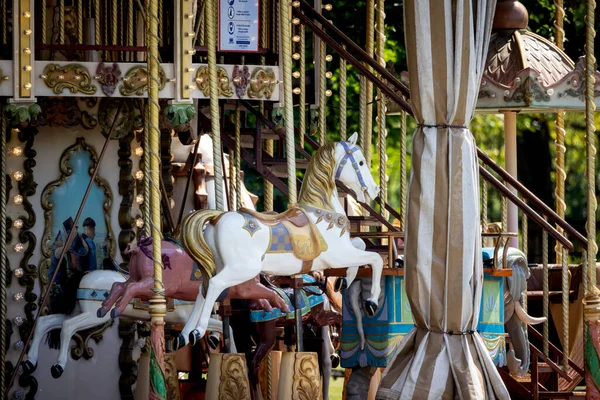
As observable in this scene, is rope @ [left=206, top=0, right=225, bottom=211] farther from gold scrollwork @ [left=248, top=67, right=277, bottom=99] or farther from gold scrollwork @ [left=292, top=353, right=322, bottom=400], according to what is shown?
gold scrollwork @ [left=248, top=67, right=277, bottom=99]

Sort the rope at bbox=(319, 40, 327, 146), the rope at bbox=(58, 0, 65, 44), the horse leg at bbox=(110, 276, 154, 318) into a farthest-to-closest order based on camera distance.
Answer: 1. the rope at bbox=(319, 40, 327, 146)
2. the rope at bbox=(58, 0, 65, 44)
3. the horse leg at bbox=(110, 276, 154, 318)

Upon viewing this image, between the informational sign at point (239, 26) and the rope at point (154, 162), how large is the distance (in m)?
2.22

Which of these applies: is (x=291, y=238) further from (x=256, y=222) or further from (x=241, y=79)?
(x=241, y=79)

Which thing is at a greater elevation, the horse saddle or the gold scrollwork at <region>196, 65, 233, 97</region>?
the gold scrollwork at <region>196, 65, 233, 97</region>

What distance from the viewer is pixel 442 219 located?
9.36 metres

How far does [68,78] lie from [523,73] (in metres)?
4.70

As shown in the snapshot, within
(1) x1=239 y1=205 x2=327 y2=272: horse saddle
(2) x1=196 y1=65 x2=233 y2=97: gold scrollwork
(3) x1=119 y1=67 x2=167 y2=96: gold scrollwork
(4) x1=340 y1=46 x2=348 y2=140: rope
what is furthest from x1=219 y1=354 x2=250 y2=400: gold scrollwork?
(4) x1=340 y1=46 x2=348 y2=140: rope

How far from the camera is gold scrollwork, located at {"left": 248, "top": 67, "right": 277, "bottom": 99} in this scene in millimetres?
11883

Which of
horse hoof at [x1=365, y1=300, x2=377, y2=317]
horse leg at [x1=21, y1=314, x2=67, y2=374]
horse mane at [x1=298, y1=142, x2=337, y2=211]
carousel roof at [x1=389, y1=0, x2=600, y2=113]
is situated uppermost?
carousel roof at [x1=389, y1=0, x2=600, y2=113]

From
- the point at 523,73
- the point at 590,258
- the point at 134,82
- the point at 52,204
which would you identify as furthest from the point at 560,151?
the point at 52,204

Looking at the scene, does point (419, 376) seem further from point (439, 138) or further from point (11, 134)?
point (11, 134)

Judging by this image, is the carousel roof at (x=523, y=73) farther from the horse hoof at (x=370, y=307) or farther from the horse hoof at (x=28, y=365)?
the horse hoof at (x=28, y=365)

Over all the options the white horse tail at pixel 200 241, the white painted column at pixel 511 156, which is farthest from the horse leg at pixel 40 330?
the white painted column at pixel 511 156

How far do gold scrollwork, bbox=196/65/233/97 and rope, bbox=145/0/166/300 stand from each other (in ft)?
6.20
